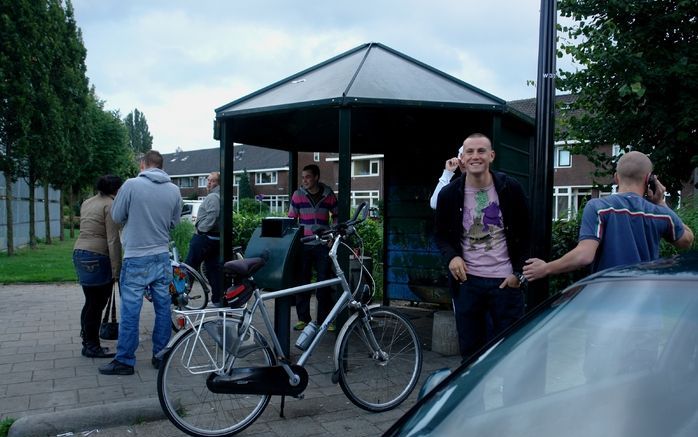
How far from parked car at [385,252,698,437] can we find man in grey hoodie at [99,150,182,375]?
12.0 feet

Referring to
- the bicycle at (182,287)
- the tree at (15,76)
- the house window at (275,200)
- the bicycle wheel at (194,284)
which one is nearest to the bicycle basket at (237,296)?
the bicycle at (182,287)

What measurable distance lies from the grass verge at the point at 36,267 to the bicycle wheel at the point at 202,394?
30.7ft

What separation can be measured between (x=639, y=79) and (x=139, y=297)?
24.4ft

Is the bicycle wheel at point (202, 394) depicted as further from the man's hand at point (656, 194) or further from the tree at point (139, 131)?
the tree at point (139, 131)

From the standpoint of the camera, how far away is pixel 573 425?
1727 mm

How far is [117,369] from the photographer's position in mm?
5250

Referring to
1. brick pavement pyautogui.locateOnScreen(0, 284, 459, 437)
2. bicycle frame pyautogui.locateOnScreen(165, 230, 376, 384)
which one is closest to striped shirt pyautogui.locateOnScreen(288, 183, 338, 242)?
brick pavement pyautogui.locateOnScreen(0, 284, 459, 437)

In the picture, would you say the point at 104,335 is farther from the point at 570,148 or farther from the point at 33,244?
the point at 33,244

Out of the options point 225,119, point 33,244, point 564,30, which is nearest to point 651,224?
point 225,119

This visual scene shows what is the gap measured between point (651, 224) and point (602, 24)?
738 cm

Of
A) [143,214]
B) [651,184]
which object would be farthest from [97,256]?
[651,184]

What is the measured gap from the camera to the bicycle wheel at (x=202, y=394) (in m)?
3.88

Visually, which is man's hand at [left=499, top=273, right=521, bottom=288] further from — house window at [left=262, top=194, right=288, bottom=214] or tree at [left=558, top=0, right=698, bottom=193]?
house window at [left=262, top=194, right=288, bottom=214]

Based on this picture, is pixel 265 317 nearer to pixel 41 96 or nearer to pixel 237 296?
pixel 237 296
